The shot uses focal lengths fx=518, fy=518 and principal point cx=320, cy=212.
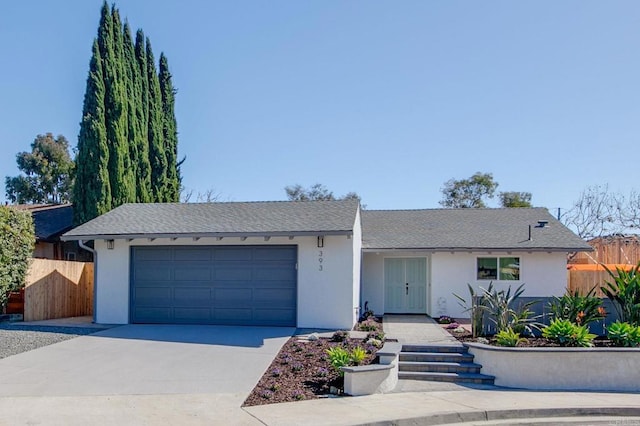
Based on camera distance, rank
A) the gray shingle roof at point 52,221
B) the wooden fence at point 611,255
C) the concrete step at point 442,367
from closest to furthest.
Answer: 1. the concrete step at point 442,367
2. the gray shingle roof at point 52,221
3. the wooden fence at point 611,255

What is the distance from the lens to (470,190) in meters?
39.8

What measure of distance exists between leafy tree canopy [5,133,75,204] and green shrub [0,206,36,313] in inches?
1030

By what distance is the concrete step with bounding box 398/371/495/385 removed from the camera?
909cm

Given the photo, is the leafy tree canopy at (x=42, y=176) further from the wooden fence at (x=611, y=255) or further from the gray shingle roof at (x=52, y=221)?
the wooden fence at (x=611, y=255)

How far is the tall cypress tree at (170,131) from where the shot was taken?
88.9ft

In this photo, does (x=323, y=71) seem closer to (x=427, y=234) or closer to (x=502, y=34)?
(x=502, y=34)

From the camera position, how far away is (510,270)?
16.4 m

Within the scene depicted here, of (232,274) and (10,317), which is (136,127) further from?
(232,274)

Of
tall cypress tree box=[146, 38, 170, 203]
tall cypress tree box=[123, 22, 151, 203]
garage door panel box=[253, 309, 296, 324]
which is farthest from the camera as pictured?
tall cypress tree box=[146, 38, 170, 203]

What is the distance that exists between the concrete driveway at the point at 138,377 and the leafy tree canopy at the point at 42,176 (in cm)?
3103

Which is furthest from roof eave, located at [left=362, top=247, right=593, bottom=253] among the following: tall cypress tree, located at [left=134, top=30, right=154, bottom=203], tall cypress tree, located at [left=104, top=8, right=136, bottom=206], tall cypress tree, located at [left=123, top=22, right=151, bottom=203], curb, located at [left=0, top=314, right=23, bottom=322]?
tall cypress tree, located at [left=134, top=30, right=154, bottom=203]

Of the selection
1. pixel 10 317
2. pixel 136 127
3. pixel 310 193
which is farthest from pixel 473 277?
pixel 310 193

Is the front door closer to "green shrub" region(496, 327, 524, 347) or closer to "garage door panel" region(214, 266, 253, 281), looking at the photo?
"garage door panel" region(214, 266, 253, 281)

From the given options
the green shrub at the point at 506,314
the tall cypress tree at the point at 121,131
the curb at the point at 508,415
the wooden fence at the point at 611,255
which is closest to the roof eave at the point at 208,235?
the green shrub at the point at 506,314
